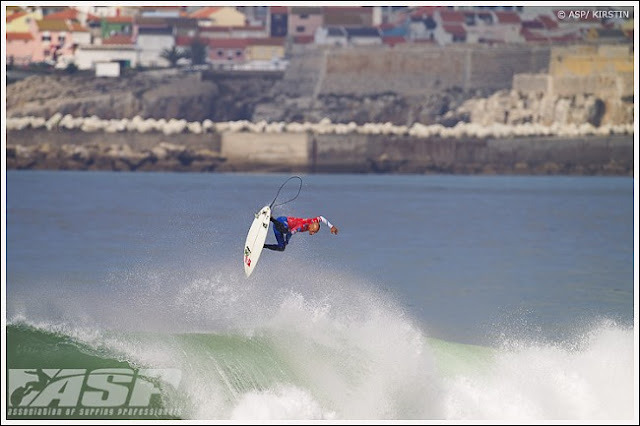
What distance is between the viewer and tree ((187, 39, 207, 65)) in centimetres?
6425

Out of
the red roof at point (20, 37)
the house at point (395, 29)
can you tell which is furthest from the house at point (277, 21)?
the red roof at point (20, 37)

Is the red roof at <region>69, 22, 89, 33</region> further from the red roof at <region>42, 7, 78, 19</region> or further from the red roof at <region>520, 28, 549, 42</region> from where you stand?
the red roof at <region>520, 28, 549, 42</region>

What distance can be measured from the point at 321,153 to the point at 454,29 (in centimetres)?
1596

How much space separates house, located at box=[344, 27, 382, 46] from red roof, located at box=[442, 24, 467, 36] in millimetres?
3508

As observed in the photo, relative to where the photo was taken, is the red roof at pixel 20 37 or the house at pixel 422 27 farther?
the house at pixel 422 27

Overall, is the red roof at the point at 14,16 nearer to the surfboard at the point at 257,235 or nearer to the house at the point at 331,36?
the house at the point at 331,36

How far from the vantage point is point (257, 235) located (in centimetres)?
1054

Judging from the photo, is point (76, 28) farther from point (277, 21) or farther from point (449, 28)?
point (449, 28)

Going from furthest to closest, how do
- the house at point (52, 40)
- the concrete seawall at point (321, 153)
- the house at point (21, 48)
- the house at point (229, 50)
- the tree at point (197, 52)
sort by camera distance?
the house at point (229, 50) < the tree at point (197, 52) < the house at point (52, 40) < the house at point (21, 48) < the concrete seawall at point (321, 153)

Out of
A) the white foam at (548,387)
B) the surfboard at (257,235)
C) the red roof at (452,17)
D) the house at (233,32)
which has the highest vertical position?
the red roof at (452,17)

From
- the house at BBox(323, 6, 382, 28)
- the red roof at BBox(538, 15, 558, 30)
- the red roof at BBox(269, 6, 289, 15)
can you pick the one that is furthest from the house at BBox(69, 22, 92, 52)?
the red roof at BBox(538, 15, 558, 30)

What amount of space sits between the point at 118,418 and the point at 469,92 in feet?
174

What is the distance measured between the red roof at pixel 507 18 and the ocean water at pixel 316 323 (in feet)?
127

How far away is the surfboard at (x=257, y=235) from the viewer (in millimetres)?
10344
